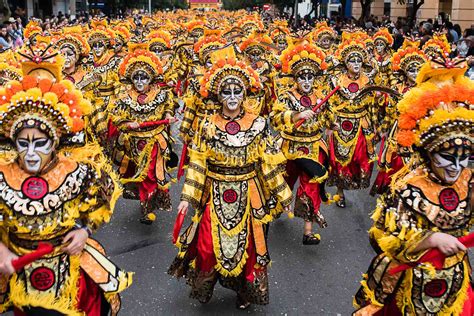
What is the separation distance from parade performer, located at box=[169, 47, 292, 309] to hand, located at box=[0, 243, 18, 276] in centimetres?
160

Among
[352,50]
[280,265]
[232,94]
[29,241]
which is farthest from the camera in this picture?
[352,50]

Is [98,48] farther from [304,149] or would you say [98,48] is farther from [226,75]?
[226,75]

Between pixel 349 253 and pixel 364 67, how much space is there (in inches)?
126

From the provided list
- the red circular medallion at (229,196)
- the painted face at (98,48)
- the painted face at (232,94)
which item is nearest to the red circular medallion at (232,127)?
the painted face at (232,94)

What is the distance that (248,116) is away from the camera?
4934 millimetres

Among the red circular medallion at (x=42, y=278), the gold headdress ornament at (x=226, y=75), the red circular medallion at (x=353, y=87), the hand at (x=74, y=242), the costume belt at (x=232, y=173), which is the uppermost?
the gold headdress ornament at (x=226, y=75)

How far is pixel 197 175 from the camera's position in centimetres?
477

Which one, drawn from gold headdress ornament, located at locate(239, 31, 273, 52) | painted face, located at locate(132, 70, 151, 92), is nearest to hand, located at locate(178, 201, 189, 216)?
painted face, located at locate(132, 70, 151, 92)

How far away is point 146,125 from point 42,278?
145 inches

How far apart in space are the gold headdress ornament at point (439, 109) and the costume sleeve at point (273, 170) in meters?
1.49

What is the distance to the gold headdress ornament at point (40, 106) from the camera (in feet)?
11.1

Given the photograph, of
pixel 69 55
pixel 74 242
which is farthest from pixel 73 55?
pixel 74 242

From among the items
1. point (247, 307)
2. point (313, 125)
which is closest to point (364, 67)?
point (313, 125)

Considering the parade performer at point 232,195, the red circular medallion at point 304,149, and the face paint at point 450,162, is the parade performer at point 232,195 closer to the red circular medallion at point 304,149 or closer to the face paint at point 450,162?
the face paint at point 450,162
